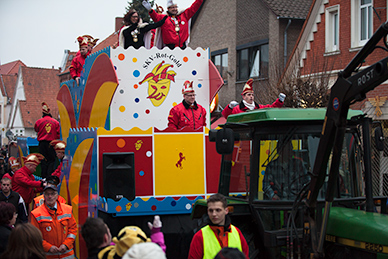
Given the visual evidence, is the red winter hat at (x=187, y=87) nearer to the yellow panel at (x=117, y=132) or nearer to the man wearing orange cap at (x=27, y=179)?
the yellow panel at (x=117, y=132)

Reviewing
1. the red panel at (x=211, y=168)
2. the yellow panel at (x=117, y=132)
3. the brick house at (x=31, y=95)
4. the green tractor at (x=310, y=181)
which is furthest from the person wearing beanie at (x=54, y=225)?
the brick house at (x=31, y=95)

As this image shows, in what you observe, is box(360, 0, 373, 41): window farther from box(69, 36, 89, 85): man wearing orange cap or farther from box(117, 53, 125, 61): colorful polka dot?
box(117, 53, 125, 61): colorful polka dot

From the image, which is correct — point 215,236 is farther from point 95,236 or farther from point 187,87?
point 187,87

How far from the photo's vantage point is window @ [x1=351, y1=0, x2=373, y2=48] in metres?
16.0

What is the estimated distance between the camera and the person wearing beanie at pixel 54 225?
625 cm

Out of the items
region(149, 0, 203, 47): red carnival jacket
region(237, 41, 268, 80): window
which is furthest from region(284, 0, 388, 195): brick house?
region(149, 0, 203, 47): red carnival jacket

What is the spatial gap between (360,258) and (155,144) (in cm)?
362

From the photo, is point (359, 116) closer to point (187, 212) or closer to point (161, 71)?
point (187, 212)

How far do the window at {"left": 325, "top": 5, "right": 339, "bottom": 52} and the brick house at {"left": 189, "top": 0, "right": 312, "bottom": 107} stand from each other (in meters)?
4.25

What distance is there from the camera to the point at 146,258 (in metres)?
2.80

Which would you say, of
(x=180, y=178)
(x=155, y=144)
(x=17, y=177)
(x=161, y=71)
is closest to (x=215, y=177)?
(x=180, y=178)

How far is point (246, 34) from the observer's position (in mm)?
25219

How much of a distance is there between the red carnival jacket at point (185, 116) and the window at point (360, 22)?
966 centimetres

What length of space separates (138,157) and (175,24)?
Result: 3705 millimetres
